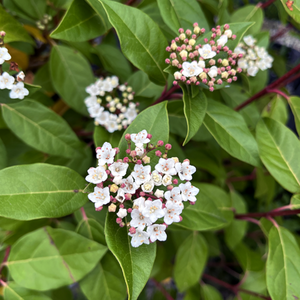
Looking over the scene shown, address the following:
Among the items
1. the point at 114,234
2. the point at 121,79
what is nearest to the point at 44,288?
the point at 114,234

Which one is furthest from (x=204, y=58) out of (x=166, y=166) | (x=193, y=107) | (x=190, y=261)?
(x=190, y=261)

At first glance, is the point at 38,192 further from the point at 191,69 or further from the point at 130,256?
the point at 191,69

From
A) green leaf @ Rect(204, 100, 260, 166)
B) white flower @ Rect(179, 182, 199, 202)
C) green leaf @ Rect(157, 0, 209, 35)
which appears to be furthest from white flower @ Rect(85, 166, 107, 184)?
green leaf @ Rect(157, 0, 209, 35)

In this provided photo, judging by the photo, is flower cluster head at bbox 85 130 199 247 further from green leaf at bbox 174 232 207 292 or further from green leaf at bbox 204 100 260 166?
green leaf at bbox 174 232 207 292

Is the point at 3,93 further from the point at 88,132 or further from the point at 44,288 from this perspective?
the point at 44,288

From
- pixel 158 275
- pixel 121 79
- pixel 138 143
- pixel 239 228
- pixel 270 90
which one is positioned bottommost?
pixel 158 275
